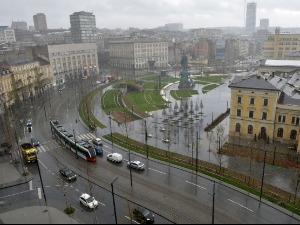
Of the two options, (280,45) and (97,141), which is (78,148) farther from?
(280,45)

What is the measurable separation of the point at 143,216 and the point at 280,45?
16415 cm

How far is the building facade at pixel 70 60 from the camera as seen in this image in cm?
13638

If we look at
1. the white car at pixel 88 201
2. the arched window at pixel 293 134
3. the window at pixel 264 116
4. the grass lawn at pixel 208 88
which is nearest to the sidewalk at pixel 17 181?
the white car at pixel 88 201

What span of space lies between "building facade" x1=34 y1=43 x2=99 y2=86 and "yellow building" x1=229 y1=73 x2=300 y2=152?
99.7 m

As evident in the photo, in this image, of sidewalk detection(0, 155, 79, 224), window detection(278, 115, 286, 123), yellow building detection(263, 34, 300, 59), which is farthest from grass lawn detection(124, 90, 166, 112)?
yellow building detection(263, 34, 300, 59)

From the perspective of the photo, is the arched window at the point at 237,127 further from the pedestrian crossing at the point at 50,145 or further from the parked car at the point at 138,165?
the pedestrian crossing at the point at 50,145

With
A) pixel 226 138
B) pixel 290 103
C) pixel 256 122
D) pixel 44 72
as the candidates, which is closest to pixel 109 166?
pixel 226 138

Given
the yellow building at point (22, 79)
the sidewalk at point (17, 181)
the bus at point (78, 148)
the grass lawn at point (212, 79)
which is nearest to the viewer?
the sidewalk at point (17, 181)

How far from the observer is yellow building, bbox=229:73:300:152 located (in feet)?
189

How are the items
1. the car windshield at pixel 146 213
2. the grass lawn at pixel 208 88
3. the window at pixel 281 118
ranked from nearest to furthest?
the car windshield at pixel 146 213, the window at pixel 281 118, the grass lawn at pixel 208 88

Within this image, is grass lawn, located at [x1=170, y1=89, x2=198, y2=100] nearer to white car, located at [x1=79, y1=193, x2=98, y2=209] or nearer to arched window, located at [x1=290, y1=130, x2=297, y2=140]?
arched window, located at [x1=290, y1=130, x2=297, y2=140]

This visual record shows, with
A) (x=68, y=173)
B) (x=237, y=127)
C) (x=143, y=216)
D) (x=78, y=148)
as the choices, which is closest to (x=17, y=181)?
(x=68, y=173)

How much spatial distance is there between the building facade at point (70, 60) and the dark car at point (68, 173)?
316 feet

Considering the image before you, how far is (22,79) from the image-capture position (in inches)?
4131
